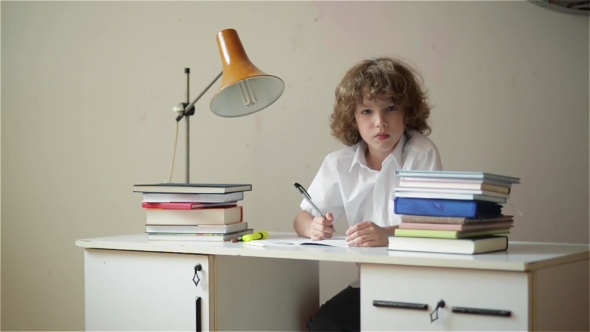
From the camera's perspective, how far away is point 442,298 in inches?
52.1

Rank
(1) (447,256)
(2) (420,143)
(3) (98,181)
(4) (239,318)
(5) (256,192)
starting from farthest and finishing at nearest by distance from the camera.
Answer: (3) (98,181) → (5) (256,192) → (2) (420,143) → (4) (239,318) → (1) (447,256)

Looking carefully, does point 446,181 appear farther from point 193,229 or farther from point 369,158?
point 193,229

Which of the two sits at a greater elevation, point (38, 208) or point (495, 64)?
point (495, 64)

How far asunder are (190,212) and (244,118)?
76 cm

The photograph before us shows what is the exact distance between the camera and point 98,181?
104 inches

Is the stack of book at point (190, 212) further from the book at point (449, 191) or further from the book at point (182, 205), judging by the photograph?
the book at point (449, 191)

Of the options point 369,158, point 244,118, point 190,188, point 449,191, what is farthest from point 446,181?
point 244,118

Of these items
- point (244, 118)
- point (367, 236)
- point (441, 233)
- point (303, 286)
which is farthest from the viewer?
point (244, 118)

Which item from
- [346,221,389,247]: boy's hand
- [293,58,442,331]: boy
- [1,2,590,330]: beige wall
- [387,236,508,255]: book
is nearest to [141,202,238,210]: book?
[293,58,442,331]: boy

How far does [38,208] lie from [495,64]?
5.80 feet

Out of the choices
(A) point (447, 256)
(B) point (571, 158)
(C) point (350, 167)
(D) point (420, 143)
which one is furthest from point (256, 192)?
(A) point (447, 256)

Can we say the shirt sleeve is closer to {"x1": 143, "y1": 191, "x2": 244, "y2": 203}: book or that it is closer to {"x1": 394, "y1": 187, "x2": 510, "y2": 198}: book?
{"x1": 143, "y1": 191, "x2": 244, "y2": 203}: book

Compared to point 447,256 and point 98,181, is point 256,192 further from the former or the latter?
point 447,256

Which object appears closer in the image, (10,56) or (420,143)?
(420,143)
